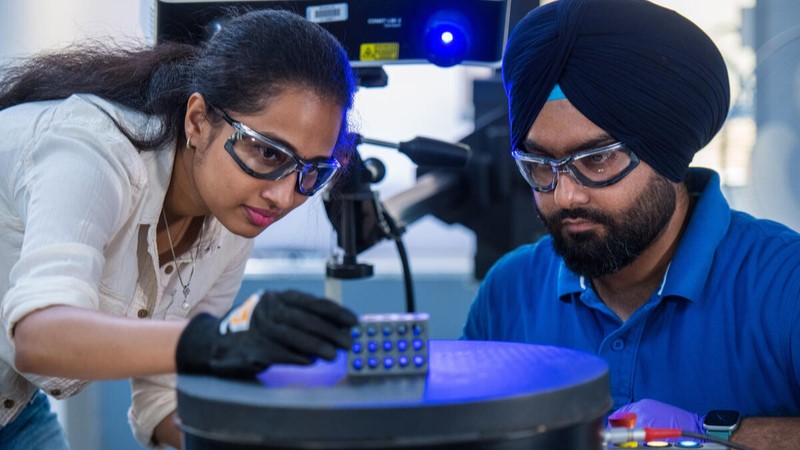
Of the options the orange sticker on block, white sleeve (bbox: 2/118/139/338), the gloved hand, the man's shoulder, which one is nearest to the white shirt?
white sleeve (bbox: 2/118/139/338)

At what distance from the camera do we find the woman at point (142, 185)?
3.65 ft

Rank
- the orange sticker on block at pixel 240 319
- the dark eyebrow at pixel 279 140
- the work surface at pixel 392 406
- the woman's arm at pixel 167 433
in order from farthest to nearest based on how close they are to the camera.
→ the woman's arm at pixel 167 433 → the dark eyebrow at pixel 279 140 → the orange sticker on block at pixel 240 319 → the work surface at pixel 392 406

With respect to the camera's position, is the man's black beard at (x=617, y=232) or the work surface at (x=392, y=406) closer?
the work surface at (x=392, y=406)

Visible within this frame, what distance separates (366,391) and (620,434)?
0.32 m

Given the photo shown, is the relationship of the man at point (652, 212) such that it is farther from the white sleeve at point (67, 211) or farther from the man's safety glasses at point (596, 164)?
the white sleeve at point (67, 211)

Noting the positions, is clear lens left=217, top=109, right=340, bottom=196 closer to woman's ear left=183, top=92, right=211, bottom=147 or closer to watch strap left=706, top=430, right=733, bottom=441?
woman's ear left=183, top=92, right=211, bottom=147

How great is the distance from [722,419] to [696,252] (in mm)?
326

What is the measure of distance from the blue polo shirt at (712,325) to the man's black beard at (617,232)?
6 centimetres

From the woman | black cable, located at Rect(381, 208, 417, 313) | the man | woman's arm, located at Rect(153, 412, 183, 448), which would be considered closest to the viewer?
the woman

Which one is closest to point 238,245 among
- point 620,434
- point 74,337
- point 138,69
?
point 138,69

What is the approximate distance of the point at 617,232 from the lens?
160 centimetres

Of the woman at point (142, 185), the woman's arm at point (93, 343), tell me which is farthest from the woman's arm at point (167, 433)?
the woman's arm at point (93, 343)

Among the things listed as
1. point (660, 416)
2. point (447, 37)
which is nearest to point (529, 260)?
point (447, 37)

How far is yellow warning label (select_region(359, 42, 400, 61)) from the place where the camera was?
1.81m
